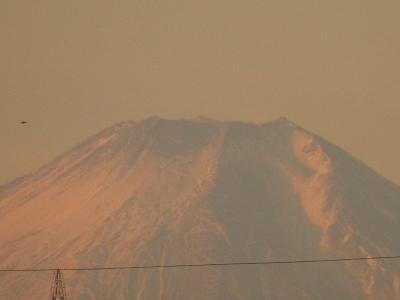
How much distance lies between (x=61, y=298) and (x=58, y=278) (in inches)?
63.7

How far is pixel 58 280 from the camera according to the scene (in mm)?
103188

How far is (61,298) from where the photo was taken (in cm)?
10350

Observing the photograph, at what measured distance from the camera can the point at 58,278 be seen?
103062 mm

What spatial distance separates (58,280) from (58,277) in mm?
268

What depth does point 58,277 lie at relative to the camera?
10306cm

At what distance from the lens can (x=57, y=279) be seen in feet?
338

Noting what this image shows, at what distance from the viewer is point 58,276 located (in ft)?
340

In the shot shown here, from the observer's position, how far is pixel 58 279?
4070 inches

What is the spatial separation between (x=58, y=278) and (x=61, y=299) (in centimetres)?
196

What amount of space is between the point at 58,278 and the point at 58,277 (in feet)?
0.25

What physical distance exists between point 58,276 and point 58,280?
0.46 metres

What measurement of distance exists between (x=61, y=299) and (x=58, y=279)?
1.73 metres
